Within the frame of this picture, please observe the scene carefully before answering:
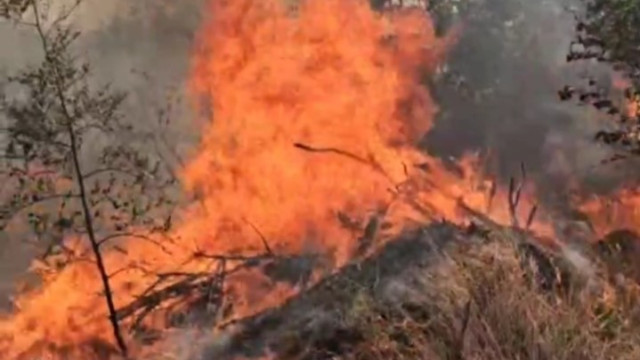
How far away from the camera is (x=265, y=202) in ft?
33.4

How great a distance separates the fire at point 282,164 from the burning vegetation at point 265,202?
2 centimetres

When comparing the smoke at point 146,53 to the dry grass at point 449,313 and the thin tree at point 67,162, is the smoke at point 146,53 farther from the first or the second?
the dry grass at point 449,313

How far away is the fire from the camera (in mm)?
9359

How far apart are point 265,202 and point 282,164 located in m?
0.46

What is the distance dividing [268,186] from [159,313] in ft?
5.91

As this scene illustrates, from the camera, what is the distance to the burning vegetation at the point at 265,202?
610 cm

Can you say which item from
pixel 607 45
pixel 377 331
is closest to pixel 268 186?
pixel 607 45

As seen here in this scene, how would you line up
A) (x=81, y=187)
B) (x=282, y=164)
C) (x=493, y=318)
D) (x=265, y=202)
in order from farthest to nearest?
(x=282, y=164) < (x=265, y=202) < (x=81, y=187) < (x=493, y=318)

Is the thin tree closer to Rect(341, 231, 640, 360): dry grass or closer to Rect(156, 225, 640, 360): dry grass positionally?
Rect(156, 225, 640, 360): dry grass

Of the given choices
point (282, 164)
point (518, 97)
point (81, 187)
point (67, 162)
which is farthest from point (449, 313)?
point (518, 97)

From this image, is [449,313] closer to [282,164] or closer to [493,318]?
[493,318]

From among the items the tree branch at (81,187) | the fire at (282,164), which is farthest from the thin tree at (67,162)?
the fire at (282,164)

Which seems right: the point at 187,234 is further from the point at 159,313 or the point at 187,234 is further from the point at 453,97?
the point at 453,97

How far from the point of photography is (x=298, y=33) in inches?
431
